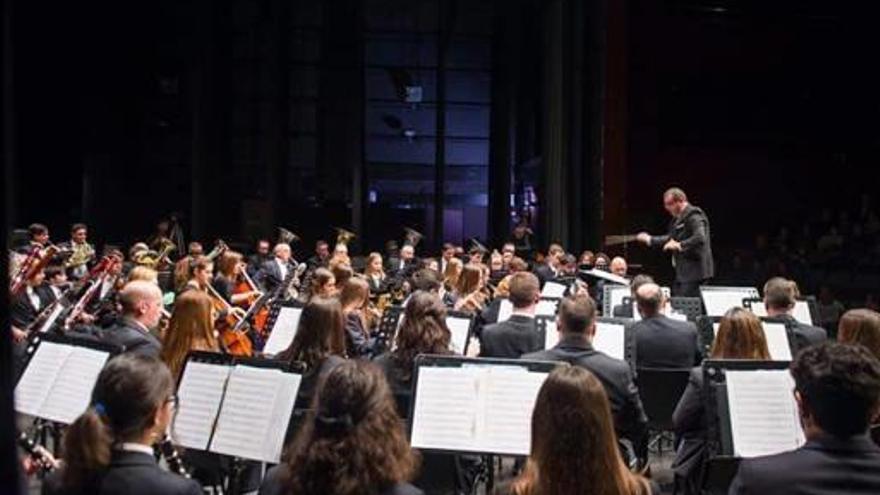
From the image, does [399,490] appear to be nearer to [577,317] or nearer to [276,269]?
[577,317]

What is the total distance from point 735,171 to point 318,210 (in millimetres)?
9215

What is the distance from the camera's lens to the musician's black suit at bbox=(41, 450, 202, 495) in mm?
2223

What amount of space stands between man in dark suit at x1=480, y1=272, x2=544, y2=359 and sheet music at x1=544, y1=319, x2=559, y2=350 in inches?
4.2

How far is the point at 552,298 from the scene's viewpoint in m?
7.79

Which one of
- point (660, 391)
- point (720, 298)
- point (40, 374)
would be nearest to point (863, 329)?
point (660, 391)

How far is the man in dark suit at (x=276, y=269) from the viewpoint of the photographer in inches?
458

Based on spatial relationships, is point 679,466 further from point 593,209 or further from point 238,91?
point 238,91

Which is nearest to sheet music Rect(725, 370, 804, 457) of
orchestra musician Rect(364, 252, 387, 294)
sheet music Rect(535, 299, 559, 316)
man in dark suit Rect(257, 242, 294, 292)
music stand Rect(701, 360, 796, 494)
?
music stand Rect(701, 360, 796, 494)

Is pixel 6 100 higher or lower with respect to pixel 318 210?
lower

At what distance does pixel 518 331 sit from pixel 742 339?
5.04ft

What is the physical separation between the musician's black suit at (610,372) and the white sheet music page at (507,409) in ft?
1.92

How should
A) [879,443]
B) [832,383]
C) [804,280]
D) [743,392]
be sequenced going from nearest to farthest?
[832,383] < [743,392] < [879,443] < [804,280]

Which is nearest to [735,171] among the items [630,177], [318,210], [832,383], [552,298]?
[630,177]

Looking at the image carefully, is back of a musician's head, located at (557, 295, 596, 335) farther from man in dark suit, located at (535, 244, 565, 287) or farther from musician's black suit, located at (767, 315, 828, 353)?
man in dark suit, located at (535, 244, 565, 287)
